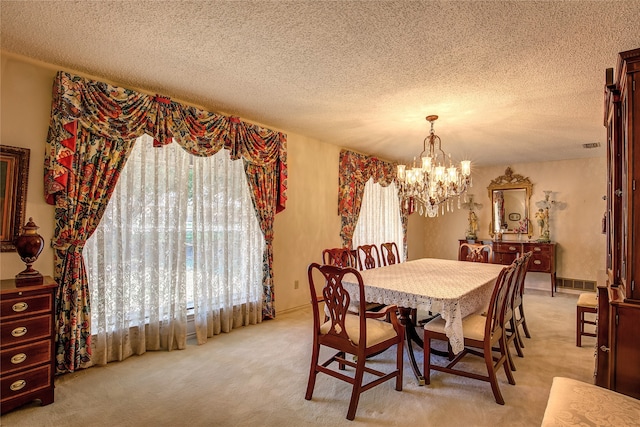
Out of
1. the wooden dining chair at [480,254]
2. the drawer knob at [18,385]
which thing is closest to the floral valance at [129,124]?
the drawer knob at [18,385]

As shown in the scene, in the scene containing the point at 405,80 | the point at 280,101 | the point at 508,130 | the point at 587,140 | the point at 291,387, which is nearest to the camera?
the point at 291,387

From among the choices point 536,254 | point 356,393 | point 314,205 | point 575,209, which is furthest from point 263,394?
point 575,209

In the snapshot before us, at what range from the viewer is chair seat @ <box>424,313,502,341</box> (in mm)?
2396

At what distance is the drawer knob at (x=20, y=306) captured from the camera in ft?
6.75

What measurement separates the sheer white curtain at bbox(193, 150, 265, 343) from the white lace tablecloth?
4.82ft

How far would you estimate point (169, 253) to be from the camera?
3.19 meters

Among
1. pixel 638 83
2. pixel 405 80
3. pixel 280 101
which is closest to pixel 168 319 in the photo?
pixel 280 101

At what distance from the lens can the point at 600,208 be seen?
18.8ft

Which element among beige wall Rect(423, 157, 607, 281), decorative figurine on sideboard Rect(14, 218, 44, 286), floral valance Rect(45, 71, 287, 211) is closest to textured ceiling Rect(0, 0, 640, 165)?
floral valance Rect(45, 71, 287, 211)

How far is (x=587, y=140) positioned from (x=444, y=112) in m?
2.67

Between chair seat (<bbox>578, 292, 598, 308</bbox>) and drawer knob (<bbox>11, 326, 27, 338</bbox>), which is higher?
drawer knob (<bbox>11, 326, 27, 338</bbox>)

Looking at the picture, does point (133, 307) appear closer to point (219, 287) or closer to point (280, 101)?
point (219, 287)

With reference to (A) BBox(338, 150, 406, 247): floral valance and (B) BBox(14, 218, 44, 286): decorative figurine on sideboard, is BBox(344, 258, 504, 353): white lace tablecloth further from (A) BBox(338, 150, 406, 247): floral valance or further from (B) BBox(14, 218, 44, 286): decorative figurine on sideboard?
(B) BBox(14, 218, 44, 286): decorative figurine on sideboard

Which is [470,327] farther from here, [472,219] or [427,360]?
[472,219]
